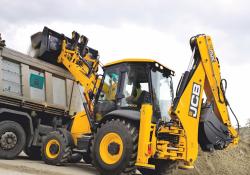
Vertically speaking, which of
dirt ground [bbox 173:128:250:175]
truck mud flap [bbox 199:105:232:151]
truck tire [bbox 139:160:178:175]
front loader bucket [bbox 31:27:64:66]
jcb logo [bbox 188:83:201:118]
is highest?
front loader bucket [bbox 31:27:64:66]

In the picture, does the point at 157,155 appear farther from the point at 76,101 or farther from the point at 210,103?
the point at 76,101

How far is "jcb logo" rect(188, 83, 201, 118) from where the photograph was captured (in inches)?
311

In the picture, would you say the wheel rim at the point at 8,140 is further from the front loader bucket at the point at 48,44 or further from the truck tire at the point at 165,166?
the truck tire at the point at 165,166

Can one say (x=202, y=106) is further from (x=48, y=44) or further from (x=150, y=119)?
(x=48, y=44)

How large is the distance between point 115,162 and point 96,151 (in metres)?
0.59

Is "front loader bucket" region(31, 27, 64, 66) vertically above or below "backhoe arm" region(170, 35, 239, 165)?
above

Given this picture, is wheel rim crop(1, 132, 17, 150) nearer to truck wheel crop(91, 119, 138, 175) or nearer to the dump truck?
the dump truck

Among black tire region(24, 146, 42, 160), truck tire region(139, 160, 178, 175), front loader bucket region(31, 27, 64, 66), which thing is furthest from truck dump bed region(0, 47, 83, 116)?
truck tire region(139, 160, 178, 175)

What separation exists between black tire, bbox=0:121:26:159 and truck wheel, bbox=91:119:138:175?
269 cm

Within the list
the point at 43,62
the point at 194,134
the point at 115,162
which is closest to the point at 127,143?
the point at 115,162

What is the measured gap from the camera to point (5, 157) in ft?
32.4

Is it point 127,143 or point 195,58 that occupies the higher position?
point 195,58

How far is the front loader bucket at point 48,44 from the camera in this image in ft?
37.5

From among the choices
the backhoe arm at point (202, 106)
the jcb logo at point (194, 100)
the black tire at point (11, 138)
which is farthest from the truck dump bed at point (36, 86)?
the jcb logo at point (194, 100)
